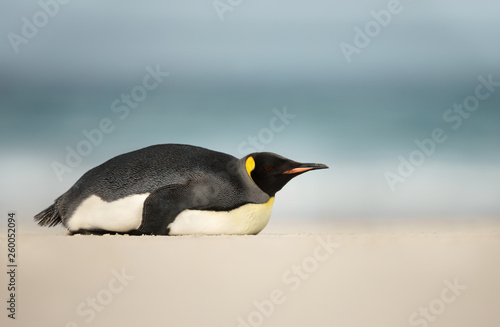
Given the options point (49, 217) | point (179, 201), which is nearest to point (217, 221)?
point (179, 201)

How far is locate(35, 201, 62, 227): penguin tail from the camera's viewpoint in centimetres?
504

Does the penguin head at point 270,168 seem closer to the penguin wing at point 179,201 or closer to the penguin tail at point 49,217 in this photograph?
the penguin wing at point 179,201

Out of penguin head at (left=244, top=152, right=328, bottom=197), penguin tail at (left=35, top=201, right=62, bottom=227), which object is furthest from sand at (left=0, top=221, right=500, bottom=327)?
penguin tail at (left=35, top=201, right=62, bottom=227)

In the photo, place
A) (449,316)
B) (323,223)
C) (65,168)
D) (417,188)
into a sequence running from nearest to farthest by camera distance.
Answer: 1. (449,316)
2. (65,168)
3. (323,223)
4. (417,188)

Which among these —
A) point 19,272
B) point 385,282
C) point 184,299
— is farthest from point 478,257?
point 19,272

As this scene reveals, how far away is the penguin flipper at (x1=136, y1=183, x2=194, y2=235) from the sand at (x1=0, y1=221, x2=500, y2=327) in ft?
1.98

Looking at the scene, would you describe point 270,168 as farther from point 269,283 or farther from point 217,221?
point 269,283

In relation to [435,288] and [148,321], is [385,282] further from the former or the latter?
[148,321]

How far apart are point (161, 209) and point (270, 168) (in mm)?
843

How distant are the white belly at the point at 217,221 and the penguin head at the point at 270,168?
18 cm

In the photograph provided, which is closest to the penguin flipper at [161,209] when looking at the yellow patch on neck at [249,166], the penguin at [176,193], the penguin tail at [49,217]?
the penguin at [176,193]

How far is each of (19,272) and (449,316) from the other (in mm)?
2402

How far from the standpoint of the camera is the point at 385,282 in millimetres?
3623

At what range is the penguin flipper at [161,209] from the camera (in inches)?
175
